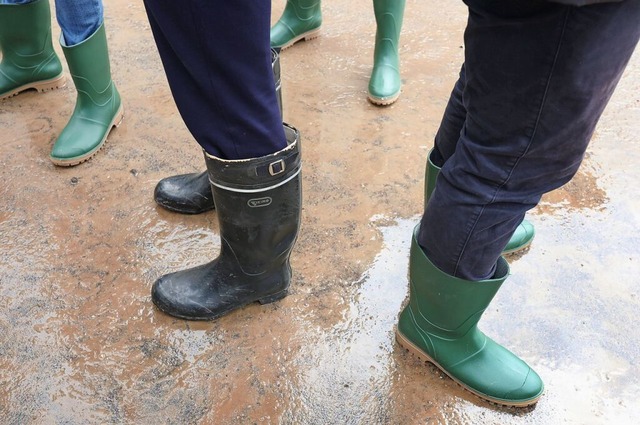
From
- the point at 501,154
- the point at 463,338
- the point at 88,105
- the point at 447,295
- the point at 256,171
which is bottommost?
the point at 88,105

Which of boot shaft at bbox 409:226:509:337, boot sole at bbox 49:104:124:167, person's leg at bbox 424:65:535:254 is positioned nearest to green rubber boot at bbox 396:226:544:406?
boot shaft at bbox 409:226:509:337

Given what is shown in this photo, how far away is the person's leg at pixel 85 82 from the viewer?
1.78 metres

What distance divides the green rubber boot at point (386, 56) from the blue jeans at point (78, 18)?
3.21 ft

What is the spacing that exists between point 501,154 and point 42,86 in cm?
190

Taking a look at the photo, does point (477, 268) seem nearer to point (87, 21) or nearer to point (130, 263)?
point (130, 263)

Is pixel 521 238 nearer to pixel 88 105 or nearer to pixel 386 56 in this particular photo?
pixel 386 56

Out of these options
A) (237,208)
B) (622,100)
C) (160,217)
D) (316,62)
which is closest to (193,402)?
(237,208)

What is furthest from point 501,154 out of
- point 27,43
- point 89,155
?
point 27,43

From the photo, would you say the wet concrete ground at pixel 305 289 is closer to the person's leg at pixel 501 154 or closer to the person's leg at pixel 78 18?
the person's leg at pixel 501 154

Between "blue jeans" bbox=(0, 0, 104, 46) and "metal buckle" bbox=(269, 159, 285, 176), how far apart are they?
1.03 m

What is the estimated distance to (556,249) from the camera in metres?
1.56

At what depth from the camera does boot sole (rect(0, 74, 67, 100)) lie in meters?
2.15

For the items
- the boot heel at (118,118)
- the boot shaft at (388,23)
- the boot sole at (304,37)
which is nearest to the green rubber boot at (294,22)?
the boot sole at (304,37)

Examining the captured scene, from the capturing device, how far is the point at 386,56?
7.32 feet
